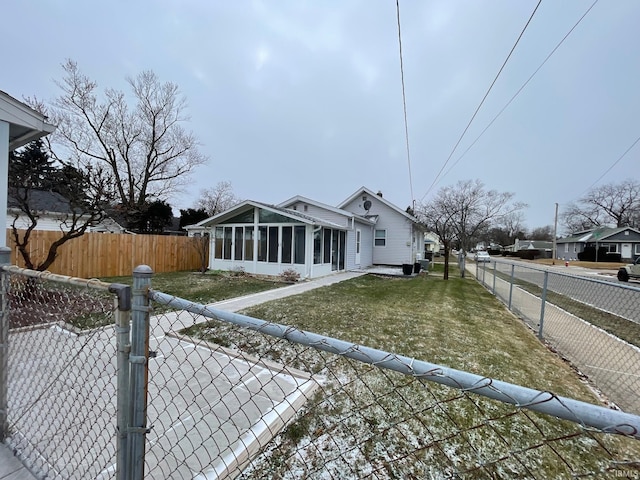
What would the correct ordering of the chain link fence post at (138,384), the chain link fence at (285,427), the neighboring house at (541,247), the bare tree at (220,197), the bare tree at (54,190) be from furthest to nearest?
the neighboring house at (541,247) < the bare tree at (220,197) < the bare tree at (54,190) < the chain link fence post at (138,384) < the chain link fence at (285,427)

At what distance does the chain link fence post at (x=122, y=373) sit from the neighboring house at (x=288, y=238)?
32.4 feet

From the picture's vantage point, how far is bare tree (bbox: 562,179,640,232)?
3984 cm

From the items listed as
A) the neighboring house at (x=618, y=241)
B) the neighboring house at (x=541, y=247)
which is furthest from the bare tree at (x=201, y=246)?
the neighboring house at (x=541, y=247)

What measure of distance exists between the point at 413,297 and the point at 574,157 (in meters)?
18.4

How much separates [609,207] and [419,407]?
189 ft

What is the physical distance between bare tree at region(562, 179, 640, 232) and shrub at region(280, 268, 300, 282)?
171 ft

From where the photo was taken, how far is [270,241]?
12188mm

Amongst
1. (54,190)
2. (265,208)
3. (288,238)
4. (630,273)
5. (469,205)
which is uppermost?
(469,205)

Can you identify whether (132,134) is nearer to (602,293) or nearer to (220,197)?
(220,197)

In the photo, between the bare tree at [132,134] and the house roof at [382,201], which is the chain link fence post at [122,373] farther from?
the bare tree at [132,134]

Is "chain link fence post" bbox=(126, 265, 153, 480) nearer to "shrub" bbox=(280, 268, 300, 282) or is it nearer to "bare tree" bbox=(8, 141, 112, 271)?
"bare tree" bbox=(8, 141, 112, 271)

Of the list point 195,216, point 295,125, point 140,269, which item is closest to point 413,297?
point 140,269

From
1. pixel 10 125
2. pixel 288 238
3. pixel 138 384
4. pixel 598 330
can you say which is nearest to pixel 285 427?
pixel 138 384

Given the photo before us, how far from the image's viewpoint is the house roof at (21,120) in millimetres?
3527
